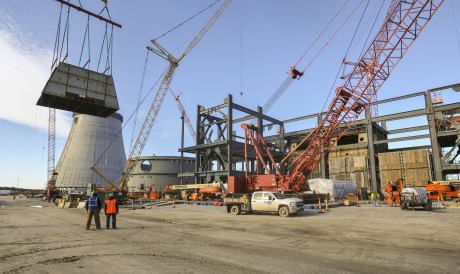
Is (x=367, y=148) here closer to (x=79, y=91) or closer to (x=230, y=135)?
(x=230, y=135)

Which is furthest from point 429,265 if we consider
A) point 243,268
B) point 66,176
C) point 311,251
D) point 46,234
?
point 66,176

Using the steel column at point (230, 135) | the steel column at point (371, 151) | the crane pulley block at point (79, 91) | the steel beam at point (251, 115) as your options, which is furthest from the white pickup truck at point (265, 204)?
the steel beam at point (251, 115)

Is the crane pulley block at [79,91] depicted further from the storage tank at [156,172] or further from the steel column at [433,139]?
the storage tank at [156,172]

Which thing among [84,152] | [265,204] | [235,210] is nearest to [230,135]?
[235,210]

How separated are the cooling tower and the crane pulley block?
56.7 meters

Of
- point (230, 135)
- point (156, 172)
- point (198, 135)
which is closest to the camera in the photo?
point (230, 135)

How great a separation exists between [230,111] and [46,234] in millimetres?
48598

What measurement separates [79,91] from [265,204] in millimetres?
15731

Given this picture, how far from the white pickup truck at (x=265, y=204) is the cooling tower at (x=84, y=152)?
59261 millimetres

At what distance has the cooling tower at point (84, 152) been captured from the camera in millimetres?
Result: 73750

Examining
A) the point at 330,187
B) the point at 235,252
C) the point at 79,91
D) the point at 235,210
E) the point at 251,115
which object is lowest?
the point at 235,210

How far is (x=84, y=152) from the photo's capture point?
73.8m

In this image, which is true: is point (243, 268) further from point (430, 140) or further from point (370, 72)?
point (430, 140)

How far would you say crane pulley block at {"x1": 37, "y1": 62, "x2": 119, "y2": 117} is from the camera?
20141 millimetres
